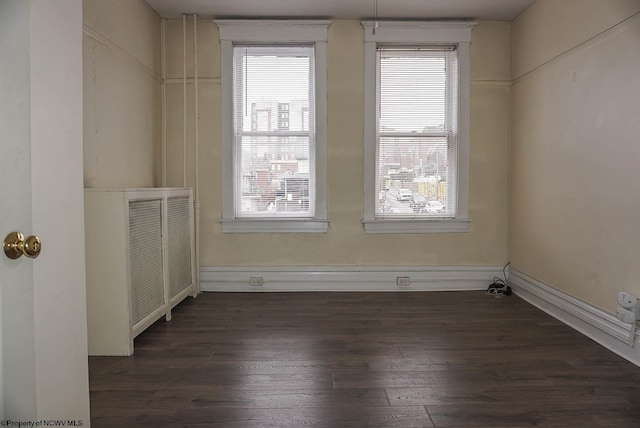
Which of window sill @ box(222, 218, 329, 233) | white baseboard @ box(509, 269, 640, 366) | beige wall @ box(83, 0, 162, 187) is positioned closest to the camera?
white baseboard @ box(509, 269, 640, 366)

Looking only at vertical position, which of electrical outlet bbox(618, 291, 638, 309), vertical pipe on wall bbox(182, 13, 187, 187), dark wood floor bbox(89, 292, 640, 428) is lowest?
dark wood floor bbox(89, 292, 640, 428)

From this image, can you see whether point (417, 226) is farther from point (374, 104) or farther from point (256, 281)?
point (256, 281)

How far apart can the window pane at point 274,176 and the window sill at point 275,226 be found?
0.32 ft

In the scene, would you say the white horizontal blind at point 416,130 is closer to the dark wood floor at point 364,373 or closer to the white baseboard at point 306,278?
the white baseboard at point 306,278

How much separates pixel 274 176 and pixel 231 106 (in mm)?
866

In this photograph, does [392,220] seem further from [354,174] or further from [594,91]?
[594,91]

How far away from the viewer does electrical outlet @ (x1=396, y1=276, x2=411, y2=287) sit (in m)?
4.37

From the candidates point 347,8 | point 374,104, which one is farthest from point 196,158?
point 347,8

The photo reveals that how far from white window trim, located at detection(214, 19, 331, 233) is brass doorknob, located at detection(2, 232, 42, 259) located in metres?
3.08

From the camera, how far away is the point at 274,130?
4305mm

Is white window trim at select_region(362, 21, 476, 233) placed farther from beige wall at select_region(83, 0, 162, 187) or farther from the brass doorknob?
the brass doorknob

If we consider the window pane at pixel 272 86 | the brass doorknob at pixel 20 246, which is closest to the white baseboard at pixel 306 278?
the window pane at pixel 272 86

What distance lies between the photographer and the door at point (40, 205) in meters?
1.22

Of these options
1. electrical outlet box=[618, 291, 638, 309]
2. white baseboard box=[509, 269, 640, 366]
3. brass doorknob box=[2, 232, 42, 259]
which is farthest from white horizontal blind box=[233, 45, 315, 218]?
brass doorknob box=[2, 232, 42, 259]
